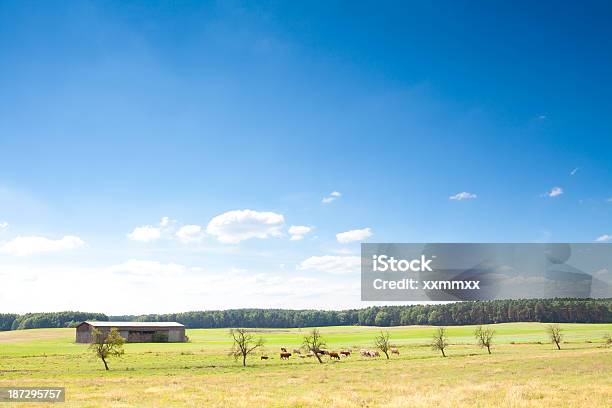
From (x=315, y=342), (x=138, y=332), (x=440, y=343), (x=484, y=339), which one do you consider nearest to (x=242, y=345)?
(x=315, y=342)

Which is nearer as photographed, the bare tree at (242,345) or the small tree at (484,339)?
the bare tree at (242,345)

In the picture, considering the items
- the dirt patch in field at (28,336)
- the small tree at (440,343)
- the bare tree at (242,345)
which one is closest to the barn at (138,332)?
the dirt patch in field at (28,336)

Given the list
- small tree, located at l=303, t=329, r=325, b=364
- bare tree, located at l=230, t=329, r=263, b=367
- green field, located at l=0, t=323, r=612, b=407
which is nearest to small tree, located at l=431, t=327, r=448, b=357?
small tree, located at l=303, t=329, r=325, b=364

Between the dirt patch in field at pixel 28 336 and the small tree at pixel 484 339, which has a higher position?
the small tree at pixel 484 339

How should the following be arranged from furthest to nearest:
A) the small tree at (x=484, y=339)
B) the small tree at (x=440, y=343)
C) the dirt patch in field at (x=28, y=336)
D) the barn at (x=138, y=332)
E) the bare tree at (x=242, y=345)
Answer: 1. the dirt patch in field at (x=28, y=336)
2. the barn at (x=138, y=332)
3. the small tree at (x=484, y=339)
4. the small tree at (x=440, y=343)
5. the bare tree at (x=242, y=345)

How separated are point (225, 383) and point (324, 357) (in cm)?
3789

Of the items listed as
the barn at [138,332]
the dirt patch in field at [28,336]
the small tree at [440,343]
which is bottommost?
the dirt patch in field at [28,336]

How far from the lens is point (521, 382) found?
3816 centimetres

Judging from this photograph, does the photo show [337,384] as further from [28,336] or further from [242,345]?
[28,336]

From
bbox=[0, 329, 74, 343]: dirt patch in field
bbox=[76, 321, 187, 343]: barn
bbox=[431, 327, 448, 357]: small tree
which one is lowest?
bbox=[0, 329, 74, 343]: dirt patch in field

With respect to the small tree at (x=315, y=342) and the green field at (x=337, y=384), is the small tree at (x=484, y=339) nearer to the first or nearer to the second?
the green field at (x=337, y=384)

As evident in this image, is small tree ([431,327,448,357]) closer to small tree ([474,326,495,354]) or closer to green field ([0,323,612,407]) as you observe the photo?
small tree ([474,326,495,354])

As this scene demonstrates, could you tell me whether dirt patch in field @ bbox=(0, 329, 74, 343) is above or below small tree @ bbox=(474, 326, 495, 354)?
below

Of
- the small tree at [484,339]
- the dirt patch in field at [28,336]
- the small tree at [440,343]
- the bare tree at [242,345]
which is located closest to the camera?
the bare tree at [242,345]
